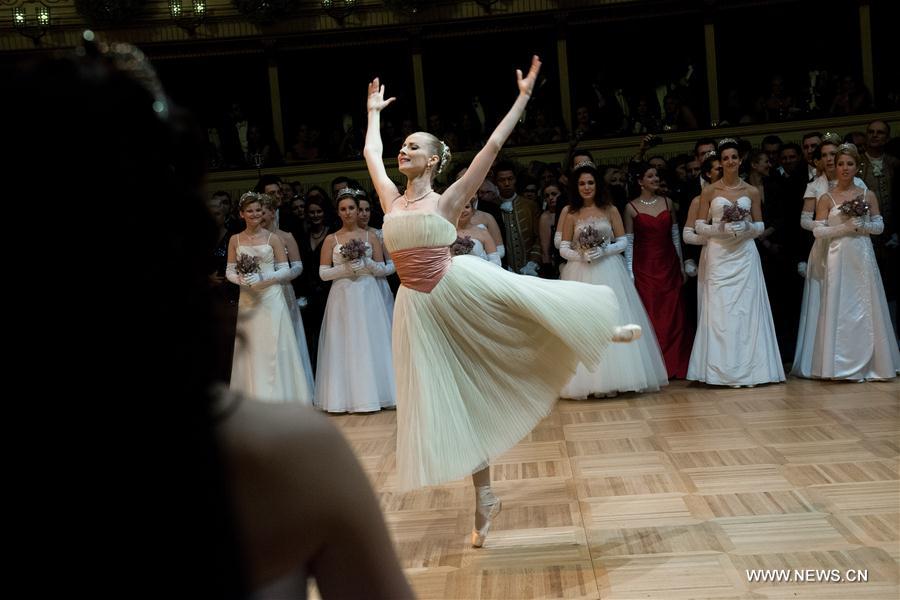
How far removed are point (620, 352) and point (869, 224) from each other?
2.08 meters

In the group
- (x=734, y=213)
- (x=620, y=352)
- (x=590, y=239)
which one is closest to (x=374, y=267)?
(x=590, y=239)

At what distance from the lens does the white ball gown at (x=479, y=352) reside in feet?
12.2

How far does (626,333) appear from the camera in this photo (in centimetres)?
370

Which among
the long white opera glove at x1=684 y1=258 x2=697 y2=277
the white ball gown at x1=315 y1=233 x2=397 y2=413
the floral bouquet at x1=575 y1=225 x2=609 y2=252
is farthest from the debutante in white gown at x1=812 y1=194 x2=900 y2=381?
the white ball gown at x1=315 y1=233 x2=397 y2=413

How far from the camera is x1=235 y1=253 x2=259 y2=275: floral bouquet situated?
7.33 meters

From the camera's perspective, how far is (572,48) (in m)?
13.8

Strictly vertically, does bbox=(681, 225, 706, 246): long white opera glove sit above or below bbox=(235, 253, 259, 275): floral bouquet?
below

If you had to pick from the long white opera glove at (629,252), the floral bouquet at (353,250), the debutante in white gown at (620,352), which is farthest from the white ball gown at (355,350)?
the long white opera glove at (629,252)

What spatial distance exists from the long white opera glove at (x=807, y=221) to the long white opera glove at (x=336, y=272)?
3.59 metres

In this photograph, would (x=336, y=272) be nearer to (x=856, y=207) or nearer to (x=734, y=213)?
(x=734, y=213)

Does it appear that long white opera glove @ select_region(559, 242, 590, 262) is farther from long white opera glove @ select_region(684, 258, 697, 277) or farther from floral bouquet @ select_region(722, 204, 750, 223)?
floral bouquet @ select_region(722, 204, 750, 223)

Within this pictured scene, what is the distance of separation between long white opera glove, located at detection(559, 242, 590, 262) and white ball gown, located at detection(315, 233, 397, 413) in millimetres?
1536

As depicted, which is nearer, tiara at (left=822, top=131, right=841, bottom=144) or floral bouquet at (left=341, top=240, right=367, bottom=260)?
tiara at (left=822, top=131, right=841, bottom=144)

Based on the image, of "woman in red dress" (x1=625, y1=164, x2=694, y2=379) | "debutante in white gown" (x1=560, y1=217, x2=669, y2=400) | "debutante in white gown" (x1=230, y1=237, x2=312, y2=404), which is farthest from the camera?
"woman in red dress" (x1=625, y1=164, x2=694, y2=379)
